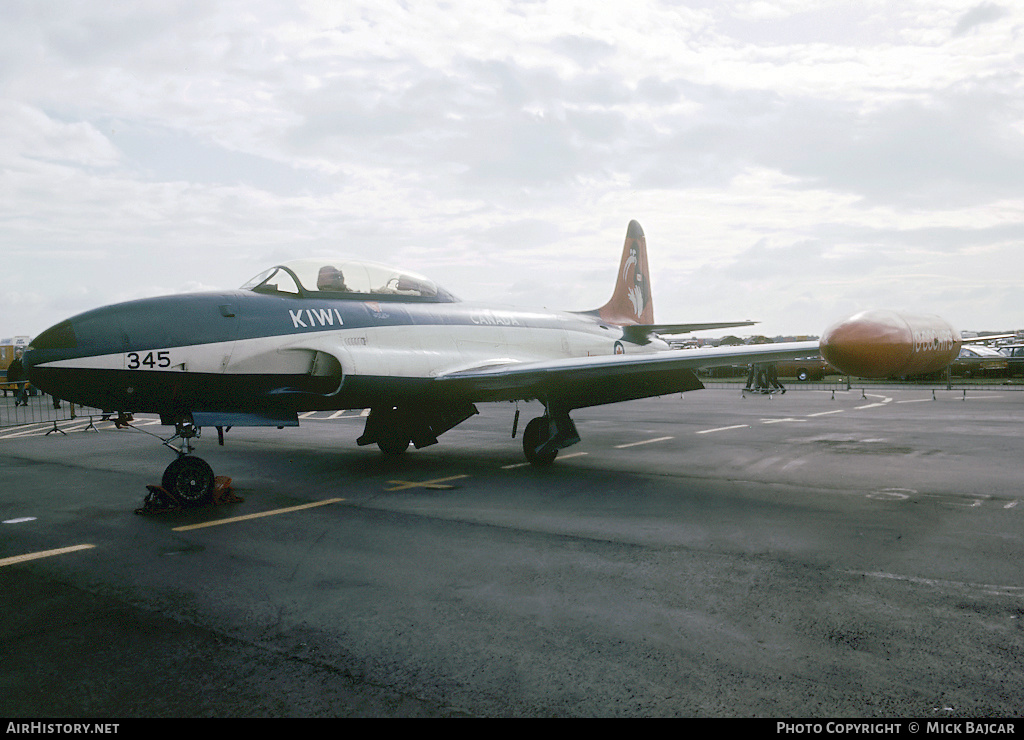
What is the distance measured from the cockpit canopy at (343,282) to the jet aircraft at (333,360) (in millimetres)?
21

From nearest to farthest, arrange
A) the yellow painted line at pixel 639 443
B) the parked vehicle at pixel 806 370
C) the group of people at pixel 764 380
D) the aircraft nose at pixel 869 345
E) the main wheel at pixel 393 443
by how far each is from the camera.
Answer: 1. the aircraft nose at pixel 869 345
2. the main wheel at pixel 393 443
3. the yellow painted line at pixel 639 443
4. the group of people at pixel 764 380
5. the parked vehicle at pixel 806 370

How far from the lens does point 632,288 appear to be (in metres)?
18.0

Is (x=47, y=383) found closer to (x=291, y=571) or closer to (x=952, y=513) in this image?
(x=291, y=571)

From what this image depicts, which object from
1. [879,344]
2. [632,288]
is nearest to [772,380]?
[632,288]

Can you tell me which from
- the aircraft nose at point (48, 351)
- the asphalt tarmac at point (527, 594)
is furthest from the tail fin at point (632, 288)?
the aircraft nose at point (48, 351)

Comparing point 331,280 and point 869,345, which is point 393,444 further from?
point 869,345

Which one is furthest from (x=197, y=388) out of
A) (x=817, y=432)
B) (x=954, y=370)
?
(x=954, y=370)

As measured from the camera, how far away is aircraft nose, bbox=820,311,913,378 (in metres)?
6.00

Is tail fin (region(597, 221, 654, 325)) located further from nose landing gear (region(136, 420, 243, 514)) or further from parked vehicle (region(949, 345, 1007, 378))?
parked vehicle (region(949, 345, 1007, 378))

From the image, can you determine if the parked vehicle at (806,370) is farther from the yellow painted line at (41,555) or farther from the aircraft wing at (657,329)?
the yellow painted line at (41,555)

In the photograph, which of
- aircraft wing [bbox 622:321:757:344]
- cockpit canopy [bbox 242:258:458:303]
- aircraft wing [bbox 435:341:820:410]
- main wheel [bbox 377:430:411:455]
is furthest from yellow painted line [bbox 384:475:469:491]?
aircraft wing [bbox 622:321:757:344]

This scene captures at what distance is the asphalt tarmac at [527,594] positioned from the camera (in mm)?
3260

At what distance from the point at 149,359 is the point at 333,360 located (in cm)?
233
